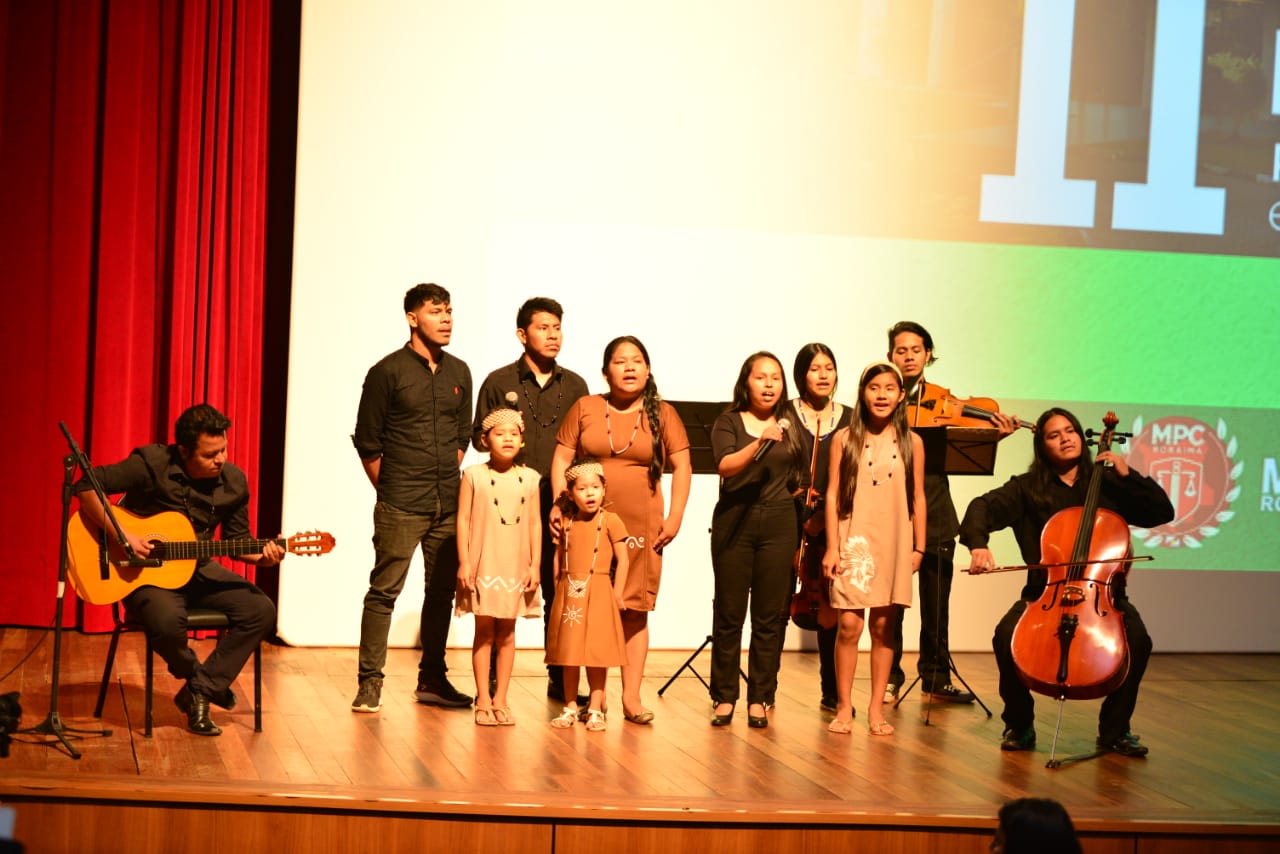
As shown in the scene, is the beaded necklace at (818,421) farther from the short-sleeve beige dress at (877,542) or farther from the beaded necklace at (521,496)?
the beaded necklace at (521,496)

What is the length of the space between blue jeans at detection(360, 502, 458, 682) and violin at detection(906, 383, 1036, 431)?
1803mm

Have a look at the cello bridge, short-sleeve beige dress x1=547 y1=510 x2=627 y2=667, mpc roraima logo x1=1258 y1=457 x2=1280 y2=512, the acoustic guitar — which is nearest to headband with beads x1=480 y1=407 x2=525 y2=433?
short-sleeve beige dress x1=547 y1=510 x2=627 y2=667

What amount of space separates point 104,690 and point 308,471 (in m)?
1.75

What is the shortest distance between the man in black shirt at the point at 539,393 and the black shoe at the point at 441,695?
0.48 metres

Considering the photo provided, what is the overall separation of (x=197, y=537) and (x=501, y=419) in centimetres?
108

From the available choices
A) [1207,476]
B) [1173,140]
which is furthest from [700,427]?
[1173,140]

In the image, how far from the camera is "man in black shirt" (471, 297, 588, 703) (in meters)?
5.24

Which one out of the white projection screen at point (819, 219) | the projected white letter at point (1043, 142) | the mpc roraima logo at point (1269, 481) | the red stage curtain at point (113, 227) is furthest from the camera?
the mpc roraima logo at point (1269, 481)

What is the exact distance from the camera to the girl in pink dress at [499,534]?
4957mm

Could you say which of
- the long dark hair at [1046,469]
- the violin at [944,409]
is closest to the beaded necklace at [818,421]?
the violin at [944,409]

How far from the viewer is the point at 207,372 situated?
253 inches

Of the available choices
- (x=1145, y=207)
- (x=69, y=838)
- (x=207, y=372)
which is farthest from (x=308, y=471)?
(x=1145, y=207)

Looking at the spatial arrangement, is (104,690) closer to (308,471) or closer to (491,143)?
(308,471)

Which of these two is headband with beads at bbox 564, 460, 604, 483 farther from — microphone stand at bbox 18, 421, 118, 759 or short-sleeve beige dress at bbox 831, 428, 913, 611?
microphone stand at bbox 18, 421, 118, 759
